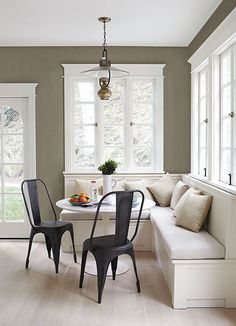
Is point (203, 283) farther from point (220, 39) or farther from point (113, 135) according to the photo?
point (113, 135)

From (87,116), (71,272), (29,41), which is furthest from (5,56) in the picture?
(71,272)

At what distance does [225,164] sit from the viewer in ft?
12.8

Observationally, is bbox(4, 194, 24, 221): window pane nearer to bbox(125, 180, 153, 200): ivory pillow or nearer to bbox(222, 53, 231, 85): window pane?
bbox(125, 180, 153, 200): ivory pillow

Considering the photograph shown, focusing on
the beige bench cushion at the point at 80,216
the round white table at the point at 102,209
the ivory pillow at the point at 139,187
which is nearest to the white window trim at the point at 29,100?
the beige bench cushion at the point at 80,216

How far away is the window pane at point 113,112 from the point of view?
215 inches

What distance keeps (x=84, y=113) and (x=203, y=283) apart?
3005mm

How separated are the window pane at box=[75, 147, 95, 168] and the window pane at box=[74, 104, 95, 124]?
38 cm

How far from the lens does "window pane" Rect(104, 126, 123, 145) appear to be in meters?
5.49

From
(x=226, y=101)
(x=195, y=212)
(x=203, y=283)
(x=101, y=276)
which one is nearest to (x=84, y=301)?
(x=101, y=276)

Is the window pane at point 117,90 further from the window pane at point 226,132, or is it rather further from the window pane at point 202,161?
the window pane at point 226,132

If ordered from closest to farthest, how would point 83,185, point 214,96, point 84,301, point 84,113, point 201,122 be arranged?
1. point 84,301
2. point 214,96
3. point 201,122
4. point 83,185
5. point 84,113

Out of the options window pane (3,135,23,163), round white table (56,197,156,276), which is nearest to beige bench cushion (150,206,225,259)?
round white table (56,197,156,276)

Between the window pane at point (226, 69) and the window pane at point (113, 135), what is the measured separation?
1894 mm

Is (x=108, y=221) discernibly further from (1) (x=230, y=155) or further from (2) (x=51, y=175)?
(1) (x=230, y=155)
